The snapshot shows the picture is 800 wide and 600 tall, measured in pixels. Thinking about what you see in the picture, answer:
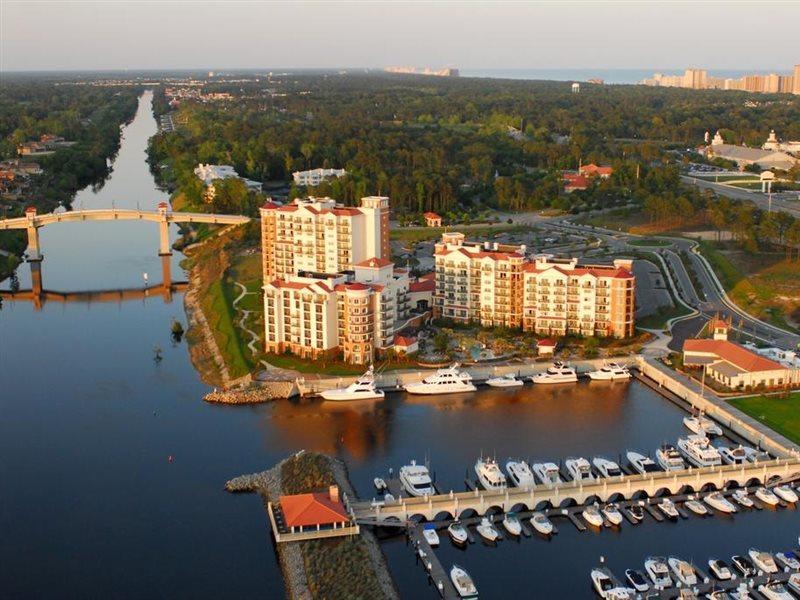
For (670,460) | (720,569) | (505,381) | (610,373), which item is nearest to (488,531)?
(720,569)

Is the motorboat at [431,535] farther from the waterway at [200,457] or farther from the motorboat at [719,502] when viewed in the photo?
the motorboat at [719,502]

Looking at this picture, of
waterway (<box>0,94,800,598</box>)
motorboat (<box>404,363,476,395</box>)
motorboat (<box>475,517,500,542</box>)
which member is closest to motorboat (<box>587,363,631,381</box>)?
waterway (<box>0,94,800,598</box>)

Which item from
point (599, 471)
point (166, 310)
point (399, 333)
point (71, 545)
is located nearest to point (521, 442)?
point (599, 471)

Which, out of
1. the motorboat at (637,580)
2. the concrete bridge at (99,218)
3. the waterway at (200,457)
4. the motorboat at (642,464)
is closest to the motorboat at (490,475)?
the waterway at (200,457)

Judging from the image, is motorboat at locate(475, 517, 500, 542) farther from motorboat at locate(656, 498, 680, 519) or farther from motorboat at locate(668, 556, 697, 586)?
motorboat at locate(656, 498, 680, 519)

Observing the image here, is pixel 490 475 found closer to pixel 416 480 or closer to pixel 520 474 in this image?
pixel 520 474

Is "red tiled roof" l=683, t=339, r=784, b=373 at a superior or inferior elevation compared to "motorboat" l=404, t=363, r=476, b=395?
superior
